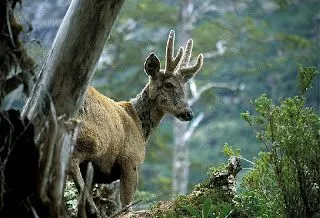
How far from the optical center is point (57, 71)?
5867 mm

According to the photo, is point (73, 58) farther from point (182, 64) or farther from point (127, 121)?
point (182, 64)

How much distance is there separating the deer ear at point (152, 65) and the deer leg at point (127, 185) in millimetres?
1463

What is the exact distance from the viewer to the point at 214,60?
2842 centimetres

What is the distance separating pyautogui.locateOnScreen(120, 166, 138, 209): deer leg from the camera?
826 cm

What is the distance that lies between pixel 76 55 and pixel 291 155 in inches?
78.5

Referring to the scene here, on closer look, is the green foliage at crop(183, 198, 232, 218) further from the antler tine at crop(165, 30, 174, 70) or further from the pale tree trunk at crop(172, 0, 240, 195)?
the pale tree trunk at crop(172, 0, 240, 195)

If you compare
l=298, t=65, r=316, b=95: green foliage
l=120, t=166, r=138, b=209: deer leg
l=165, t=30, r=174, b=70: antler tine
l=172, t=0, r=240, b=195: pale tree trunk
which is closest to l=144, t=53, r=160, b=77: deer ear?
l=165, t=30, r=174, b=70: antler tine

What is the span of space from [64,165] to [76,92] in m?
1.30

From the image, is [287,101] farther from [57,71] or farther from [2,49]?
[2,49]

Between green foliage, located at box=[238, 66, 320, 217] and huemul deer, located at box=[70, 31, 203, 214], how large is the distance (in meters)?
1.66

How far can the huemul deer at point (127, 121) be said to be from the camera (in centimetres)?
716

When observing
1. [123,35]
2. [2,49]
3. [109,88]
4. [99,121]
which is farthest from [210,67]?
[2,49]

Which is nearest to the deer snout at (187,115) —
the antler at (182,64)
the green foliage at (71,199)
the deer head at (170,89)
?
the deer head at (170,89)

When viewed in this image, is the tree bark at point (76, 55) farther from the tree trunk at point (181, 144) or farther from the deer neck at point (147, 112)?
the tree trunk at point (181, 144)
